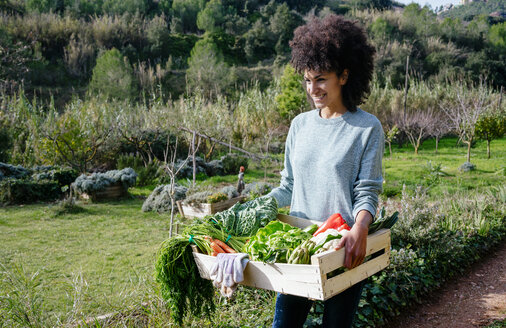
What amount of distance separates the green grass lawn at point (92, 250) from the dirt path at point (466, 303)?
1.62m

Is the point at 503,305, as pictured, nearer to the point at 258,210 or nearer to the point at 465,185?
the point at 258,210

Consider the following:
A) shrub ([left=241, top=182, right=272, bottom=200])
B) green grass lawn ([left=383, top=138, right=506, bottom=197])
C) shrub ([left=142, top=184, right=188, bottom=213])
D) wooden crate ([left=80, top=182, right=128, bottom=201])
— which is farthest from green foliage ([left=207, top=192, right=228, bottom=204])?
green grass lawn ([left=383, top=138, right=506, bottom=197])

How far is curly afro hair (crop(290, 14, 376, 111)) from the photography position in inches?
69.3

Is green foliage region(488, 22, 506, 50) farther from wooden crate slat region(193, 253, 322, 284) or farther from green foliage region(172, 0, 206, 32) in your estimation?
wooden crate slat region(193, 253, 322, 284)

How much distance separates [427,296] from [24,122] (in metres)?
11.6

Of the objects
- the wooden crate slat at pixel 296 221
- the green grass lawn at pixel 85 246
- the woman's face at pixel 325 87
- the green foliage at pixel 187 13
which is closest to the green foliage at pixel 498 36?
the green foliage at pixel 187 13

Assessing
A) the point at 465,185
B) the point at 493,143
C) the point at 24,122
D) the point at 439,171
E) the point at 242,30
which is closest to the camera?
the point at 465,185

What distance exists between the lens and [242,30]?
47062 millimetres

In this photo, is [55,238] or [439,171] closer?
[55,238]

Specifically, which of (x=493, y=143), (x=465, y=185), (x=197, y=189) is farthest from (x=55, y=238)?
(x=493, y=143)

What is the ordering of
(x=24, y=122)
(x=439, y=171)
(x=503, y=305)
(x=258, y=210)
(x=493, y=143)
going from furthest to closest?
(x=493, y=143)
(x=24, y=122)
(x=439, y=171)
(x=503, y=305)
(x=258, y=210)

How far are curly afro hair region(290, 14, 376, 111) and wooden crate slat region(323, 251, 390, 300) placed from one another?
671 millimetres

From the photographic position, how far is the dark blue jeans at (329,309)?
5.58ft

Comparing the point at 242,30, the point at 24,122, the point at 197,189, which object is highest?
the point at 242,30
